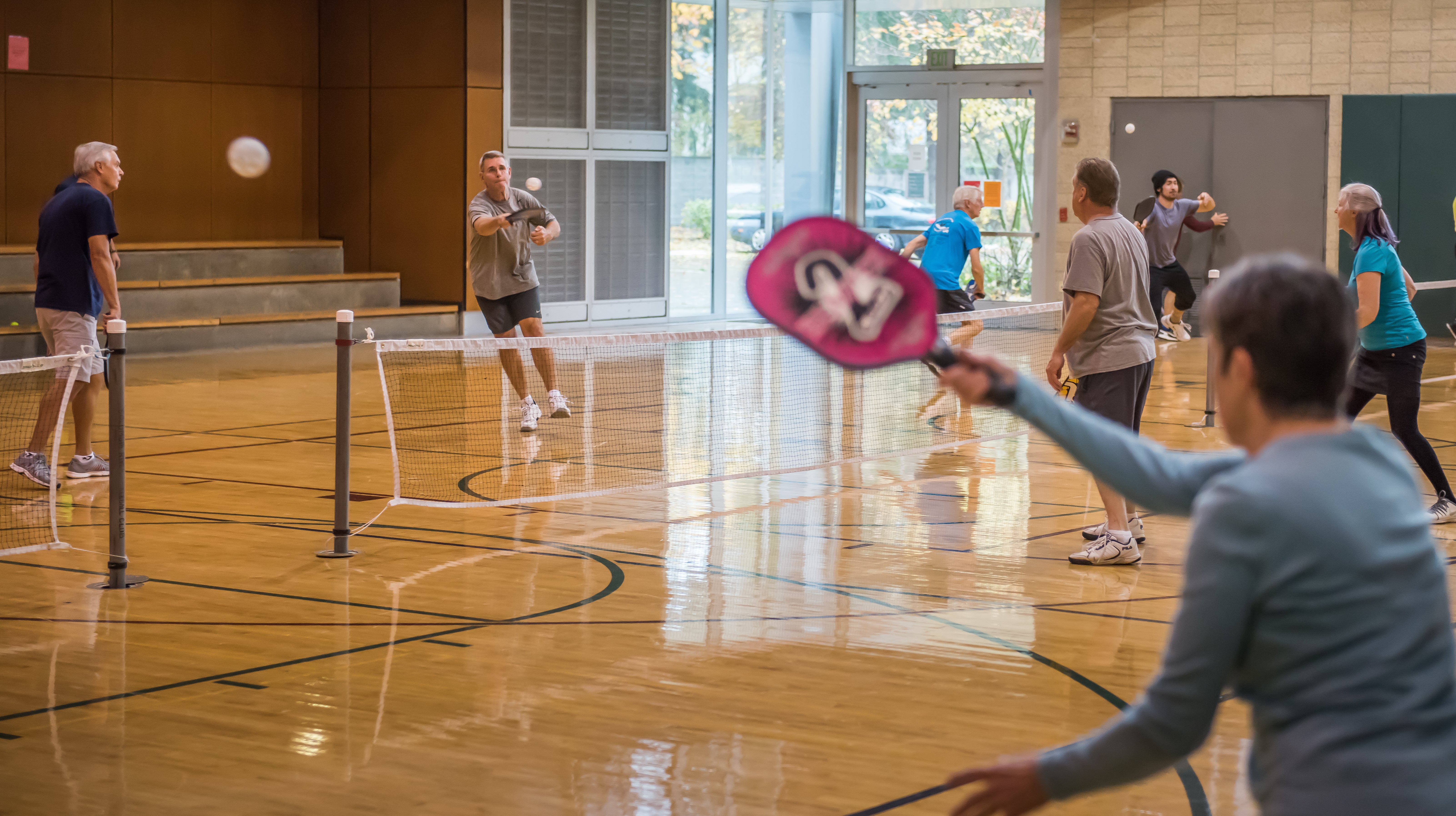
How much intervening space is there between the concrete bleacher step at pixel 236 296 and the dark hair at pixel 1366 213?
12.1 meters

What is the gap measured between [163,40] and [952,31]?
10.6 m

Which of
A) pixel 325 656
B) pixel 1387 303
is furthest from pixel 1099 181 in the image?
pixel 325 656

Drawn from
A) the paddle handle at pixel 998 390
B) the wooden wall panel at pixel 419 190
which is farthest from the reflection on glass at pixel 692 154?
the paddle handle at pixel 998 390

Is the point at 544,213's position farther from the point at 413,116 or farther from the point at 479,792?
the point at 413,116

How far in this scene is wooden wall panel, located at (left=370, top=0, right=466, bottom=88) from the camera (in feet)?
64.4

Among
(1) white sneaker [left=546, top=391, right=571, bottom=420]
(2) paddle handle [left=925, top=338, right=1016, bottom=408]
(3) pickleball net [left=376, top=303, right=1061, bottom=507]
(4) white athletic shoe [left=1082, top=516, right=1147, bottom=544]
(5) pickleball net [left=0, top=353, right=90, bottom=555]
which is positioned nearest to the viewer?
(2) paddle handle [left=925, top=338, right=1016, bottom=408]

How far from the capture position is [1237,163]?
20625 millimetres

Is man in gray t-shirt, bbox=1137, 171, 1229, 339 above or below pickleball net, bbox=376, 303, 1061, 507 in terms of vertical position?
above

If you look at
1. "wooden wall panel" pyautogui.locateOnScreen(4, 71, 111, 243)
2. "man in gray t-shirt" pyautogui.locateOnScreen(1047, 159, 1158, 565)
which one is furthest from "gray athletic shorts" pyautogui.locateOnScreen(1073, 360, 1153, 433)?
"wooden wall panel" pyautogui.locateOnScreen(4, 71, 111, 243)

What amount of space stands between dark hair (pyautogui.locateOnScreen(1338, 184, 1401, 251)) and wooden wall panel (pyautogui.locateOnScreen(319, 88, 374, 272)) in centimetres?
1483

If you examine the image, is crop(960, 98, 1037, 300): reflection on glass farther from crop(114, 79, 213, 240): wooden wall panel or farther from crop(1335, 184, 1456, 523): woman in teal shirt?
crop(1335, 184, 1456, 523): woman in teal shirt

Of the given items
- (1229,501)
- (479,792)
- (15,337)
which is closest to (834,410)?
(15,337)

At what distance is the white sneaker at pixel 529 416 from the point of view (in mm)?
11516

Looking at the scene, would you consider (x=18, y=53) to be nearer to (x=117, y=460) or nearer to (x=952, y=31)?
(x=952, y=31)
